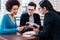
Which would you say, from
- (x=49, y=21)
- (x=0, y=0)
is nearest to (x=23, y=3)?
(x=0, y=0)

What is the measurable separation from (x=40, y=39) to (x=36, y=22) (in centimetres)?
93

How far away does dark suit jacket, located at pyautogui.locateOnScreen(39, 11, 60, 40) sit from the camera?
198 centimetres

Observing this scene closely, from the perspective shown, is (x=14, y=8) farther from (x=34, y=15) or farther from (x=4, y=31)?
(x=34, y=15)

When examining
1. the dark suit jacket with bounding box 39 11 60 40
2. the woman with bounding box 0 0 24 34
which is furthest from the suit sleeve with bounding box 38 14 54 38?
the woman with bounding box 0 0 24 34

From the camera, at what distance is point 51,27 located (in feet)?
6.59

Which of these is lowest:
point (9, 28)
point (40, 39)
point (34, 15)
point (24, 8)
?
point (40, 39)

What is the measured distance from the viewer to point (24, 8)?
3.54 metres

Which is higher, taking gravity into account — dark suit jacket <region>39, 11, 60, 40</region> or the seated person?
the seated person

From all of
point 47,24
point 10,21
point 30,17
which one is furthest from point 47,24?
point 30,17

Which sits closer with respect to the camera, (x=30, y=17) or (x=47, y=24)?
(x=47, y=24)

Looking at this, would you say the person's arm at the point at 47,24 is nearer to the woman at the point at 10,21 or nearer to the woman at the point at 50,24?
the woman at the point at 50,24

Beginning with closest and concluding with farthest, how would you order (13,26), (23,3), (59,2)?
(13,26), (23,3), (59,2)

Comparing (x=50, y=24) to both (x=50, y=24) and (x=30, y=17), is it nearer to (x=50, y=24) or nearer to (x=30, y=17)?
(x=50, y=24)

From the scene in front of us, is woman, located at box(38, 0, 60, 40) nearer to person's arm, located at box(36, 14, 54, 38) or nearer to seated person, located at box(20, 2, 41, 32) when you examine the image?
person's arm, located at box(36, 14, 54, 38)
